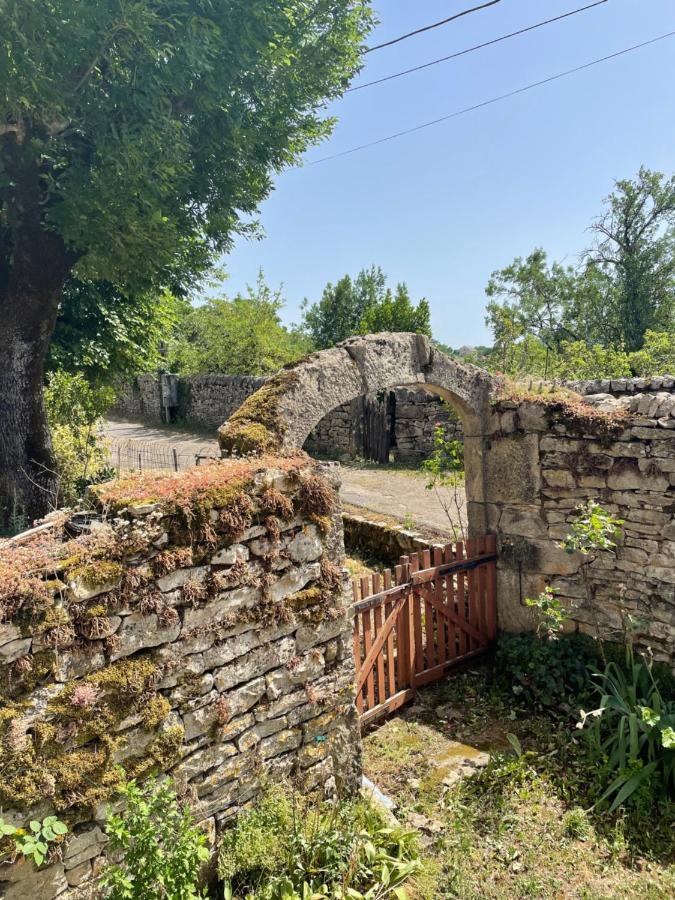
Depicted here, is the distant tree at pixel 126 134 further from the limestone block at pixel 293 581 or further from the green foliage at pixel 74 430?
the limestone block at pixel 293 581

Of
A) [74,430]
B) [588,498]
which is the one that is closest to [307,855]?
[588,498]

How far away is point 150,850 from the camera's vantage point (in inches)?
88.7

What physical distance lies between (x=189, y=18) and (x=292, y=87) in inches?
84.5

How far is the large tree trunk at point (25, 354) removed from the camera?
24.0 feet

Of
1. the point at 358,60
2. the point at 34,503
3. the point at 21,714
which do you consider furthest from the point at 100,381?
the point at 21,714

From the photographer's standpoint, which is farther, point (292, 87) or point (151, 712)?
point (292, 87)

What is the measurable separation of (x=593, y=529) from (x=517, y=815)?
2174 mm

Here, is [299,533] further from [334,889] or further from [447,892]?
[447,892]

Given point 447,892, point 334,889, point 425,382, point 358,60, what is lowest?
point 447,892

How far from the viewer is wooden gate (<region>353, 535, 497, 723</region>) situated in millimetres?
4496

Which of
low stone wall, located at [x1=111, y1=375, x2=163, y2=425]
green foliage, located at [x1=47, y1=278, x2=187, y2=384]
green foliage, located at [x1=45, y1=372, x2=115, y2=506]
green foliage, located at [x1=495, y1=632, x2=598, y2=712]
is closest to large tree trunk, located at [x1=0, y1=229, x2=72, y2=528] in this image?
A: green foliage, located at [x1=45, y1=372, x2=115, y2=506]

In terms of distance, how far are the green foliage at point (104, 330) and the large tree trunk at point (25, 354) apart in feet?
4.37

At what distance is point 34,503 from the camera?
7582 mm

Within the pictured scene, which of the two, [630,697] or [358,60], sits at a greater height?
[358,60]
